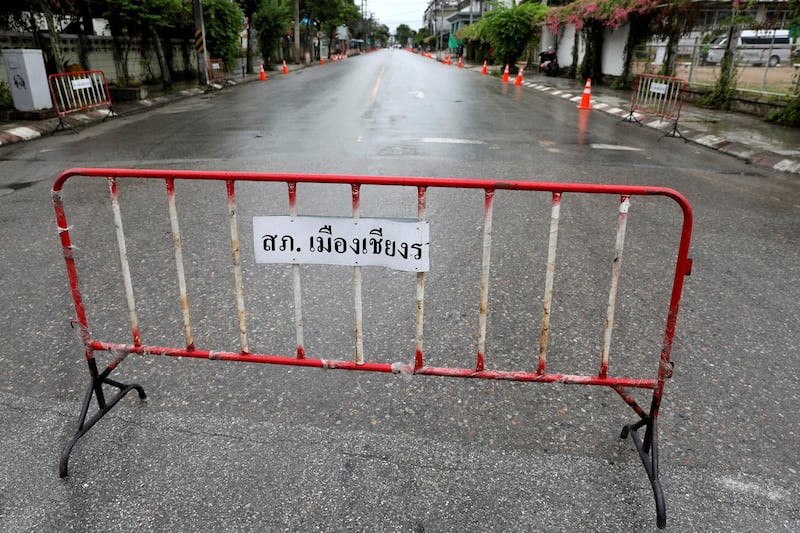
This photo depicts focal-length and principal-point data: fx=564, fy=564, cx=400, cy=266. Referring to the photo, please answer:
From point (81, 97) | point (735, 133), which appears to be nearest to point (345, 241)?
point (735, 133)

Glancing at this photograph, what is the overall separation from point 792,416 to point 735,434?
0.44 m

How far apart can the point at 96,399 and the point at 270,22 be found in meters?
34.7

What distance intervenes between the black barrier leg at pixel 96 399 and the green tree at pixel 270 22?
32.6m

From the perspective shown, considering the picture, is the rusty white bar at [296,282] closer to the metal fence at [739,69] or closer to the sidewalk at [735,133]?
the sidewalk at [735,133]

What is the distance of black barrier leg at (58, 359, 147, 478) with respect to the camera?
2.63 metres

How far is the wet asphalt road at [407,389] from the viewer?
248 cm

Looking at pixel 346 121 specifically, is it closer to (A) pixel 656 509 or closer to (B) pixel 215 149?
(B) pixel 215 149

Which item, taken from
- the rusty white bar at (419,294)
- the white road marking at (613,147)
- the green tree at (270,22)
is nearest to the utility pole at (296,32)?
the green tree at (270,22)

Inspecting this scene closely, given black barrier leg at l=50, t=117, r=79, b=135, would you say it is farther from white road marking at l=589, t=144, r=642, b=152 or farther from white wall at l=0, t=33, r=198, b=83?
white road marking at l=589, t=144, r=642, b=152

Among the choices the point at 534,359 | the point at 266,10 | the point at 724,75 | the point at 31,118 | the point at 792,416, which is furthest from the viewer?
the point at 266,10

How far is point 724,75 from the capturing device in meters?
16.7

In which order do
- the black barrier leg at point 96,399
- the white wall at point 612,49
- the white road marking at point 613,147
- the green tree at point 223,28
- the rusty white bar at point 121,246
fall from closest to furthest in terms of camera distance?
the black barrier leg at point 96,399 < the rusty white bar at point 121,246 < the white road marking at point 613,147 < the green tree at point 223,28 < the white wall at point 612,49

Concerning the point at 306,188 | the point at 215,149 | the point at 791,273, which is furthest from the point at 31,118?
the point at 791,273

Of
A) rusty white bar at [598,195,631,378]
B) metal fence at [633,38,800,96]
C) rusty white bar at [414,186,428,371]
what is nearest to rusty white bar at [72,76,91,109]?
rusty white bar at [414,186,428,371]
